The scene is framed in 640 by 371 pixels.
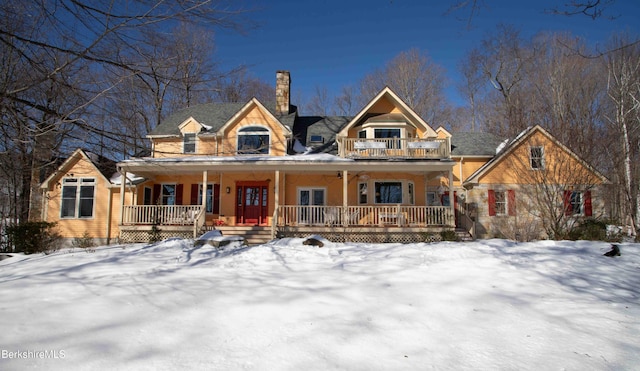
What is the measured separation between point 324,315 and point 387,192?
1244 cm

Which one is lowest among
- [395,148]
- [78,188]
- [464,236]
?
[464,236]

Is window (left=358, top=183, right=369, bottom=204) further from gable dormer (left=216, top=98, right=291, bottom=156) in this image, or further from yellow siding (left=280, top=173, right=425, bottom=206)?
gable dormer (left=216, top=98, right=291, bottom=156)

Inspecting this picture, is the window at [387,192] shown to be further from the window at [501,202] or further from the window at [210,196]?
the window at [210,196]

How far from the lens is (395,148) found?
14781 mm

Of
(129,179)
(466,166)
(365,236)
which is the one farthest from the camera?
(466,166)

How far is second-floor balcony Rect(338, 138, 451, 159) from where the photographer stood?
14.2m

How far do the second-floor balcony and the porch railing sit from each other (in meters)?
2.38

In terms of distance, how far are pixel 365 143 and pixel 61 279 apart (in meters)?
11.6

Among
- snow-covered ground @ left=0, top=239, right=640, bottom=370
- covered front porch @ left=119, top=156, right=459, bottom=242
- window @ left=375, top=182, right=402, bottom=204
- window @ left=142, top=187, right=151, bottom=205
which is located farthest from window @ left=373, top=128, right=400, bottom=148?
window @ left=142, top=187, right=151, bottom=205

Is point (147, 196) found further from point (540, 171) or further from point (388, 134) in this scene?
point (540, 171)

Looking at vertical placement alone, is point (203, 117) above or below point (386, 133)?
above

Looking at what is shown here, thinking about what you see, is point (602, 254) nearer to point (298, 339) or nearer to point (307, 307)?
point (307, 307)

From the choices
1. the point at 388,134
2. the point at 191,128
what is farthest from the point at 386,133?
the point at 191,128

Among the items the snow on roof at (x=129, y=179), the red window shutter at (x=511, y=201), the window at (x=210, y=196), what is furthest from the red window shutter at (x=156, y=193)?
the red window shutter at (x=511, y=201)
